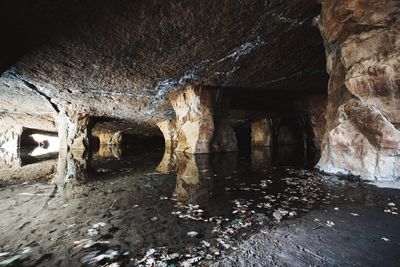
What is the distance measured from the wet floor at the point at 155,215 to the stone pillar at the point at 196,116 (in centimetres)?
498

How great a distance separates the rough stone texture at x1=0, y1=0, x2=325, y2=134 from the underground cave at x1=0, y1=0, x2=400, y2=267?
1.3 inches

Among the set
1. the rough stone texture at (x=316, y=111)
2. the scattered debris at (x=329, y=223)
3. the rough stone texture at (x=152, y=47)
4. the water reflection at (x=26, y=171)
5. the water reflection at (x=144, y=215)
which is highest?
the rough stone texture at (x=152, y=47)

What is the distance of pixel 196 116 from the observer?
30.0 feet

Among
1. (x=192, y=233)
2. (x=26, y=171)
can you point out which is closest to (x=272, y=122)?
(x=26, y=171)

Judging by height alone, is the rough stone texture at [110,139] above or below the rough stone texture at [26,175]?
above

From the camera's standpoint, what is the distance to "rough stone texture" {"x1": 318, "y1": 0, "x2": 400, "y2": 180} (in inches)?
139

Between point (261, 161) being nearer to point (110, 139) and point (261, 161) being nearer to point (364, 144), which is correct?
point (364, 144)

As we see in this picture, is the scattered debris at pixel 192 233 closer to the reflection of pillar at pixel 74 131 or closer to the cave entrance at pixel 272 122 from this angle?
the cave entrance at pixel 272 122

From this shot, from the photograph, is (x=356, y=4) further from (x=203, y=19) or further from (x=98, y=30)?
(x=98, y=30)

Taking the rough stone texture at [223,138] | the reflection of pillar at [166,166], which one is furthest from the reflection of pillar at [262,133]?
the reflection of pillar at [166,166]

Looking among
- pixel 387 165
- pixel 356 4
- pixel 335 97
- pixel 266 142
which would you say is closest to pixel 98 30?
pixel 356 4

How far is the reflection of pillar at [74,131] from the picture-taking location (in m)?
11.6

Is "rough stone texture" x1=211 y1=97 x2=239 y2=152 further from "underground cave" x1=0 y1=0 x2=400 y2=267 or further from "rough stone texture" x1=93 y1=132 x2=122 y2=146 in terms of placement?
"rough stone texture" x1=93 y1=132 x2=122 y2=146

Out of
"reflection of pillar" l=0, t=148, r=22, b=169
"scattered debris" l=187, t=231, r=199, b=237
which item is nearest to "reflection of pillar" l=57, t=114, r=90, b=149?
"reflection of pillar" l=0, t=148, r=22, b=169
